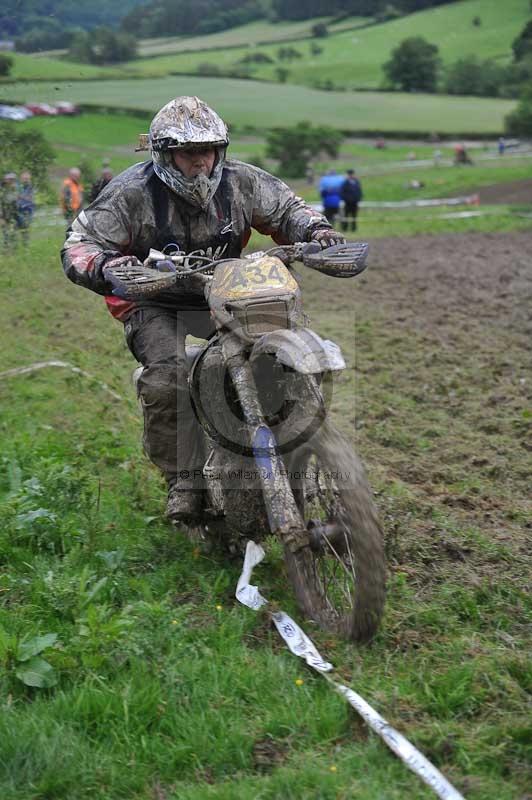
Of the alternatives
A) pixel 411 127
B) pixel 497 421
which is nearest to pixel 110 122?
pixel 497 421

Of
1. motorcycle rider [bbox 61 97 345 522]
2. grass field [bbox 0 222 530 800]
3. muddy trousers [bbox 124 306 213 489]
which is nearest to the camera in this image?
grass field [bbox 0 222 530 800]

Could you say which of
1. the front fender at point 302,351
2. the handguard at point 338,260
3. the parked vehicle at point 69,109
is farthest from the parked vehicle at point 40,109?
the parked vehicle at point 69,109

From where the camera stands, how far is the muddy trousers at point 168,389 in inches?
217

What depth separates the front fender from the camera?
443 centimetres

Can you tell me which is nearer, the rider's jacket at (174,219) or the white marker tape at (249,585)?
the white marker tape at (249,585)

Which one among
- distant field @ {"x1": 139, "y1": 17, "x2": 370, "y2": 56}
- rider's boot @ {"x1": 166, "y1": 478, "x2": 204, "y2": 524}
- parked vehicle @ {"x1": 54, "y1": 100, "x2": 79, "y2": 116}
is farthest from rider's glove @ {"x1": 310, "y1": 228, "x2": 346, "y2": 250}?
distant field @ {"x1": 139, "y1": 17, "x2": 370, "y2": 56}

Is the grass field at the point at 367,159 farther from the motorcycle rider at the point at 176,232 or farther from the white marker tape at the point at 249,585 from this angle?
the white marker tape at the point at 249,585

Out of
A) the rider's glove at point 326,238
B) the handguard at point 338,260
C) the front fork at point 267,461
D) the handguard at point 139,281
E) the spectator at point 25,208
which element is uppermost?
the rider's glove at point 326,238

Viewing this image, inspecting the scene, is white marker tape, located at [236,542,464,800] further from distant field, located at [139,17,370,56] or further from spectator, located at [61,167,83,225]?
distant field, located at [139,17,370,56]

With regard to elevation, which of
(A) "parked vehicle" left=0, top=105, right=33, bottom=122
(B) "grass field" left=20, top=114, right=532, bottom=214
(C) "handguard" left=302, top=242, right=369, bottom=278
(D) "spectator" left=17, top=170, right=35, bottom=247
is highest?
(A) "parked vehicle" left=0, top=105, right=33, bottom=122

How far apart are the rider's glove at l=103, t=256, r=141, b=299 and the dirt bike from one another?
0.03m

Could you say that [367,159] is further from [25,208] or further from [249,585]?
[249,585]

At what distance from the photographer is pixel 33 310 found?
12.0 meters

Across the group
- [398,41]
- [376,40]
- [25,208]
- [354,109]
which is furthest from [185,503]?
[376,40]
